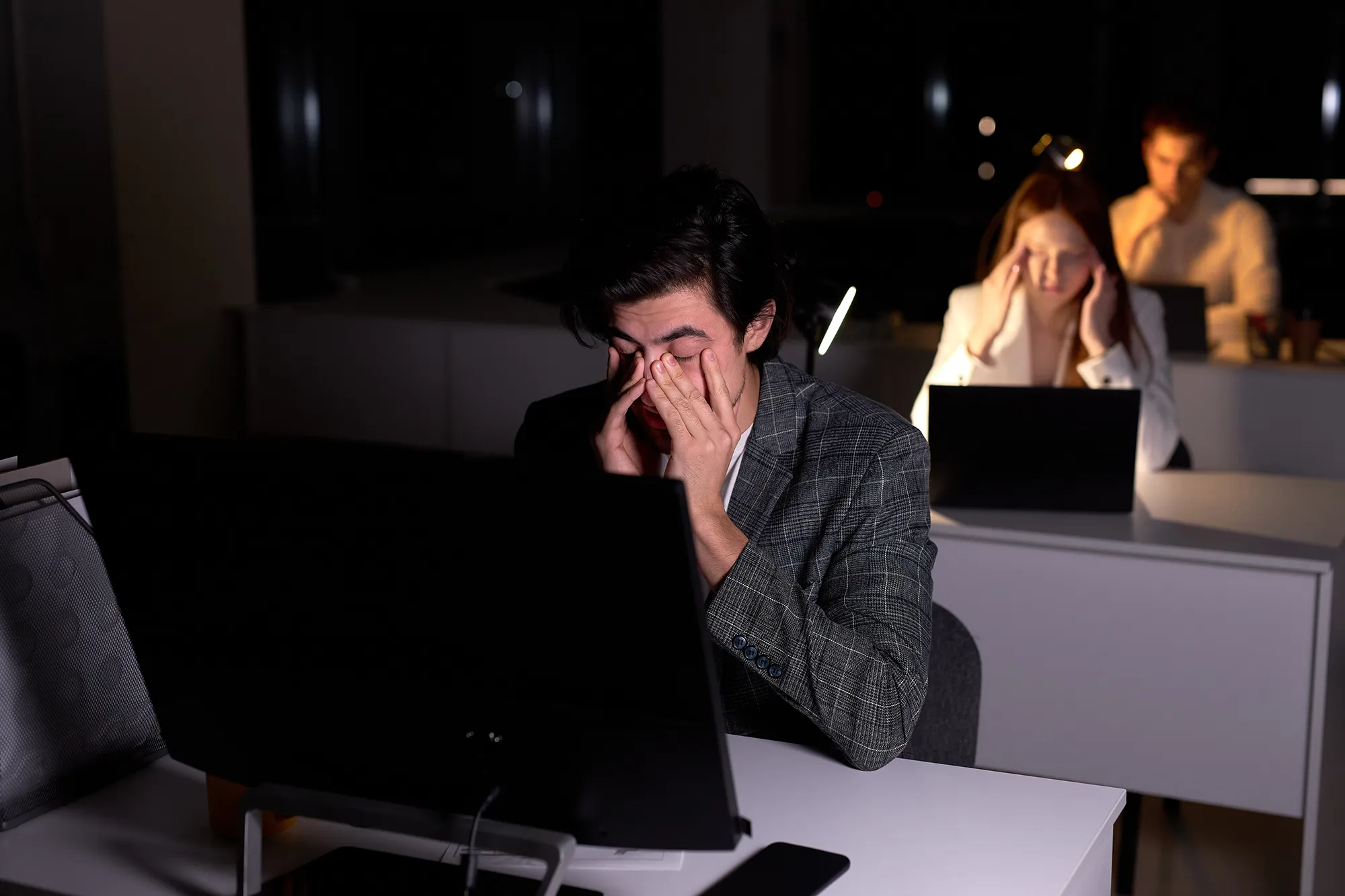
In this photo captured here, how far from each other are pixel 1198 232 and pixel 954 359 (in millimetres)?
1689

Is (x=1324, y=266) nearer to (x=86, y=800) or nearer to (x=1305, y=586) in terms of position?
(x=1305, y=586)

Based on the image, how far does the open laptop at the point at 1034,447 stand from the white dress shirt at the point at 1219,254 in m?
1.77

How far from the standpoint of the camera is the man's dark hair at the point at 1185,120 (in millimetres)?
→ 3828

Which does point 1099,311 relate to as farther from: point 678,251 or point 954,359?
point 678,251

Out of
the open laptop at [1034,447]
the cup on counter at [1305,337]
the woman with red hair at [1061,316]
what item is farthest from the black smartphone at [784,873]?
the cup on counter at [1305,337]

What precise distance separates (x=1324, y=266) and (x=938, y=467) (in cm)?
474

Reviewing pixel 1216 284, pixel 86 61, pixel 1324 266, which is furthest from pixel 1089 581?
pixel 1324 266

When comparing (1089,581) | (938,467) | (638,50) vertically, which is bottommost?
(1089,581)

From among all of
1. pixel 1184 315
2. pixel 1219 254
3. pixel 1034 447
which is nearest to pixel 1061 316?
pixel 1034 447

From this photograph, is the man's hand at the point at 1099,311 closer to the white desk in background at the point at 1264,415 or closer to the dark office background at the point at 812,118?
the white desk in background at the point at 1264,415

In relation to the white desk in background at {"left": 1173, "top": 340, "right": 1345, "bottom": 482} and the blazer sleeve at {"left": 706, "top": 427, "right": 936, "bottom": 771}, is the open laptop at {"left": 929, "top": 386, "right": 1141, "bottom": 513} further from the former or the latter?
the white desk in background at {"left": 1173, "top": 340, "right": 1345, "bottom": 482}

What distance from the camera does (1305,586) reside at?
203 cm

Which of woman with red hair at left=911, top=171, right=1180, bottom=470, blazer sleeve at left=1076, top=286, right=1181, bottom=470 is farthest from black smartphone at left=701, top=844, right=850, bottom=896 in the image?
blazer sleeve at left=1076, top=286, right=1181, bottom=470

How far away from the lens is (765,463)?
157cm
